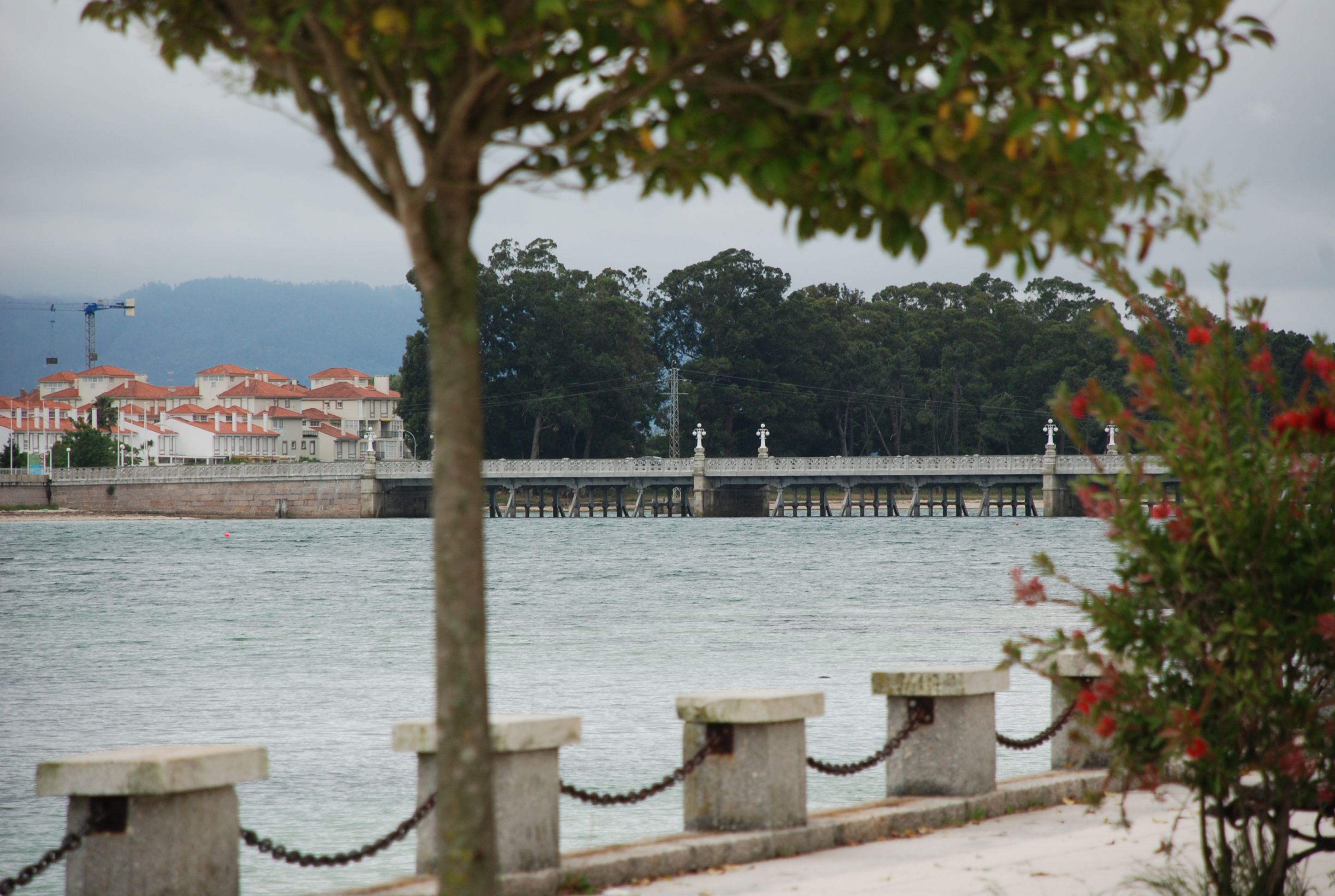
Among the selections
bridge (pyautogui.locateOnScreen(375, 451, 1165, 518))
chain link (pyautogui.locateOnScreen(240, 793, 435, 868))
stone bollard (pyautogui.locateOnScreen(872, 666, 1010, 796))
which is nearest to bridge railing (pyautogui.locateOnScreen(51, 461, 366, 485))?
bridge (pyautogui.locateOnScreen(375, 451, 1165, 518))

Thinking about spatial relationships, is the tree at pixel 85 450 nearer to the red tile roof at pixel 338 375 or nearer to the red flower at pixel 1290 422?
the red tile roof at pixel 338 375

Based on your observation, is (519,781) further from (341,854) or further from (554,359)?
(554,359)

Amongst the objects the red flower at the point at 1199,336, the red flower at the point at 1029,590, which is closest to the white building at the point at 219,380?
the red flower at the point at 1029,590

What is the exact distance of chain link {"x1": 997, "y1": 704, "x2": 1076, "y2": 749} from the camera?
7473 mm

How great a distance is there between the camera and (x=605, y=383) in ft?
346

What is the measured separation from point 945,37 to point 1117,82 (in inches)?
16.9

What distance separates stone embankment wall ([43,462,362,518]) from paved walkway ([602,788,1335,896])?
307 feet

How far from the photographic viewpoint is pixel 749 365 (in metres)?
109

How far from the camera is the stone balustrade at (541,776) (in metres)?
4.85

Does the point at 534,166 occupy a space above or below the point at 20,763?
above

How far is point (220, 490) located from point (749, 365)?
39.8 meters

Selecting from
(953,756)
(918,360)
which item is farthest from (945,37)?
(918,360)

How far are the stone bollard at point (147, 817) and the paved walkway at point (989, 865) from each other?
1.56 metres

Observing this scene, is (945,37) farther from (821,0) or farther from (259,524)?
A: (259,524)
